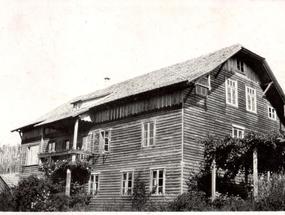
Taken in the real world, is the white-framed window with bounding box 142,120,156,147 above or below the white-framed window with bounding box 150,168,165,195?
above

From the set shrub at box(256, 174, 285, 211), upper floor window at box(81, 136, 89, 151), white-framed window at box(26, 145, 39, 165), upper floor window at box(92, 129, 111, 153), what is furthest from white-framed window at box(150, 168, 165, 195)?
white-framed window at box(26, 145, 39, 165)

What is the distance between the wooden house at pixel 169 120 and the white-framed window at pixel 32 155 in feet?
13.9

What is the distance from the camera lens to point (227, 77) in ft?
91.5

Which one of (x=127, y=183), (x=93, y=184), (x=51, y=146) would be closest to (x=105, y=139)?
(x=93, y=184)

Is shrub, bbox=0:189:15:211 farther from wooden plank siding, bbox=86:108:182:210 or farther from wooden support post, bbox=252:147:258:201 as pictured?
wooden support post, bbox=252:147:258:201

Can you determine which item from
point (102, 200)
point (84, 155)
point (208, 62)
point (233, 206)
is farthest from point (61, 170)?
point (233, 206)

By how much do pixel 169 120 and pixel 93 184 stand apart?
8168 millimetres

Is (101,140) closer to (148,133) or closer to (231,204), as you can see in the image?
(148,133)

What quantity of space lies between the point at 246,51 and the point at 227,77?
2348 millimetres

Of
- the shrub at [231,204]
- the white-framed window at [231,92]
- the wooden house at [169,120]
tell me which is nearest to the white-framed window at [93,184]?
the wooden house at [169,120]

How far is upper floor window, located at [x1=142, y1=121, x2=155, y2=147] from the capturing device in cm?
2594

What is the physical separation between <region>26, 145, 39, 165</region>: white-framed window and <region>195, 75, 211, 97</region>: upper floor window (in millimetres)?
17510

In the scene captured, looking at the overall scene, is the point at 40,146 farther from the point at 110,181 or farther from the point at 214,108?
the point at 214,108

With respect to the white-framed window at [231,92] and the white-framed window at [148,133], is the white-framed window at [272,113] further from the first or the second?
the white-framed window at [148,133]
